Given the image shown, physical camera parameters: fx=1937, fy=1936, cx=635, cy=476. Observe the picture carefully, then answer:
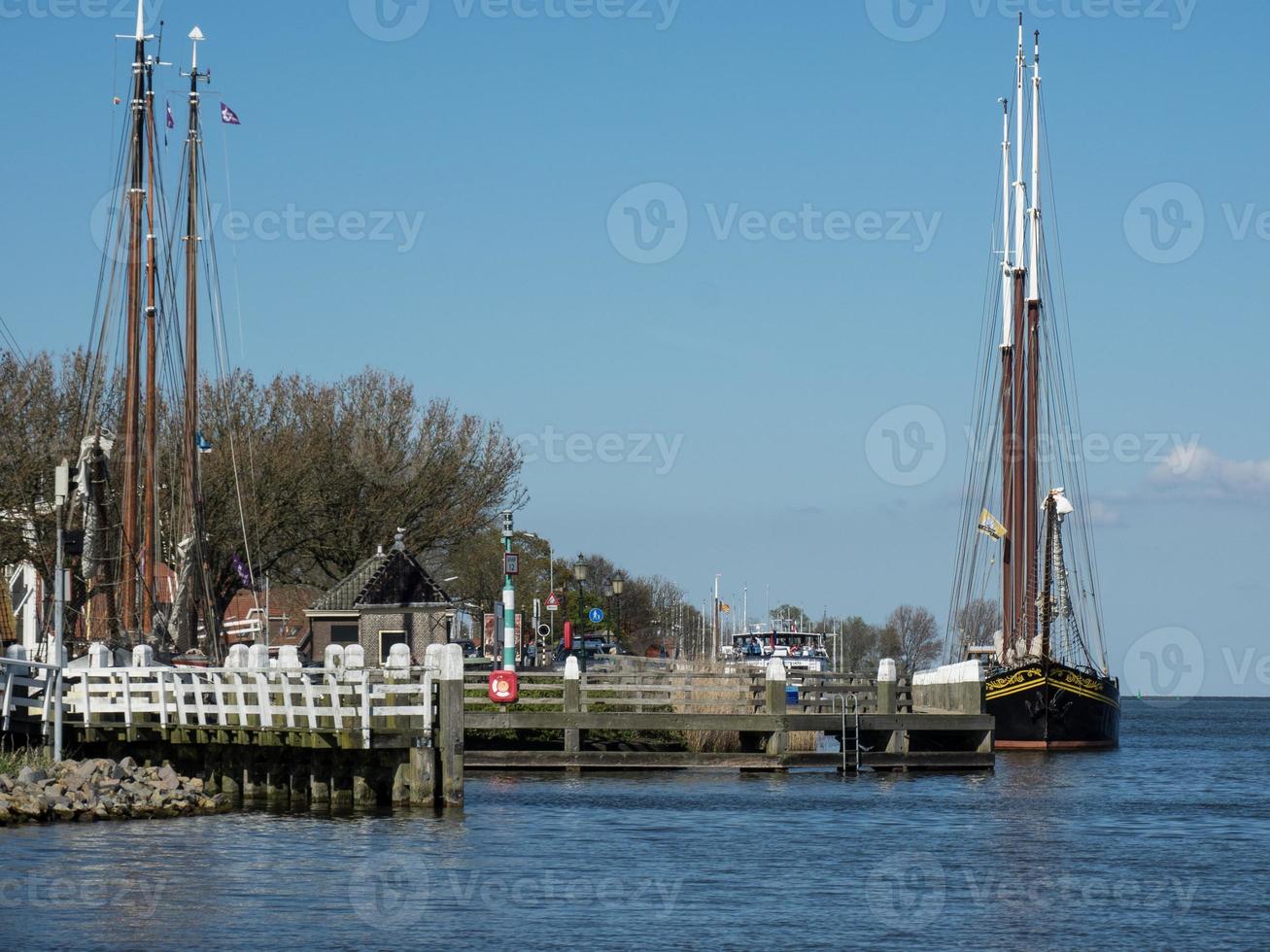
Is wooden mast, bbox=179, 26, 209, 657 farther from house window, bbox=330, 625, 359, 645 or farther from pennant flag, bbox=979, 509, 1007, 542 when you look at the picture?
pennant flag, bbox=979, 509, 1007, 542

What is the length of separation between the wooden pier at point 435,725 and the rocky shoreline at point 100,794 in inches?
49.3

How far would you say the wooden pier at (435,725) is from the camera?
31906 millimetres

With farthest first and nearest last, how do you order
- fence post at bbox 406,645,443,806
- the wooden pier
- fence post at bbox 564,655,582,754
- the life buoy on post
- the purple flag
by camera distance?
the purple flag < fence post at bbox 564,655,582,754 < the life buoy on post < the wooden pier < fence post at bbox 406,645,443,806

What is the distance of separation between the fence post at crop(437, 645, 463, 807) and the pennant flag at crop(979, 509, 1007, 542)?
33.4 metres

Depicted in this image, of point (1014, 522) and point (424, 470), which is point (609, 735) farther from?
point (424, 470)

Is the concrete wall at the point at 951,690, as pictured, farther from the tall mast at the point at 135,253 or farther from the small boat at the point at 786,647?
the small boat at the point at 786,647

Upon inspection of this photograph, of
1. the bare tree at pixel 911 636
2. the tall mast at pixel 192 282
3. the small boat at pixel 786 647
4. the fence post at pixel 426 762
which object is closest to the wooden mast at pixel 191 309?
the tall mast at pixel 192 282

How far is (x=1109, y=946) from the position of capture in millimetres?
21375

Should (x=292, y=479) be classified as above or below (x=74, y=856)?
above

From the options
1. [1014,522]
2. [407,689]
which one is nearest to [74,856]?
[407,689]

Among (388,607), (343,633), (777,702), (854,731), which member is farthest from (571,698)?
(343,633)

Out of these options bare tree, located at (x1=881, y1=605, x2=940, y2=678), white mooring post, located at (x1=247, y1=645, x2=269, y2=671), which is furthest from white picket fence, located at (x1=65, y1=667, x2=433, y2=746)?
bare tree, located at (x1=881, y1=605, x2=940, y2=678)

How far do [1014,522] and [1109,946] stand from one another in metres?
42.7

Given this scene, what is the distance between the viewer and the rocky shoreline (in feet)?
99.7
